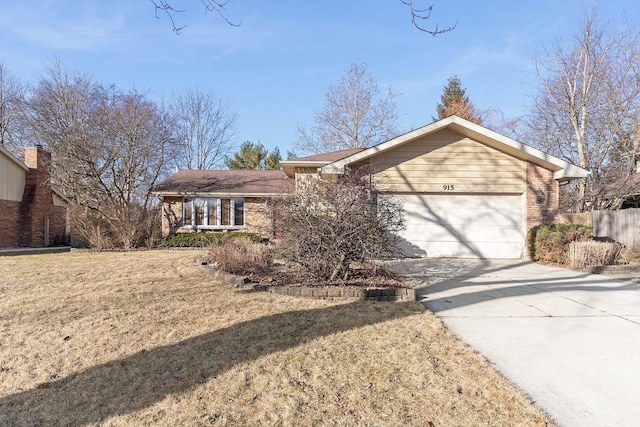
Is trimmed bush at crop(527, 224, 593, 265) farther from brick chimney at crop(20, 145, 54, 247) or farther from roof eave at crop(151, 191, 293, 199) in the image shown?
brick chimney at crop(20, 145, 54, 247)

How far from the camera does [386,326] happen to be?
14.7 ft

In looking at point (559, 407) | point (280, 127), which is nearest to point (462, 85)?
point (280, 127)

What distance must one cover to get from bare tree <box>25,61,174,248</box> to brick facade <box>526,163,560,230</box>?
1459 cm

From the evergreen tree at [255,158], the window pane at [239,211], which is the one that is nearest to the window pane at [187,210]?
the window pane at [239,211]

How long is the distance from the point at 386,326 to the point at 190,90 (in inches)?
1302

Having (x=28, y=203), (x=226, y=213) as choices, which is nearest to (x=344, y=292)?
(x=226, y=213)

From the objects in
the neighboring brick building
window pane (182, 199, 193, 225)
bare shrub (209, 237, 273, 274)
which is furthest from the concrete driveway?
the neighboring brick building

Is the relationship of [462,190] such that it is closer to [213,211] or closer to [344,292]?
[344,292]

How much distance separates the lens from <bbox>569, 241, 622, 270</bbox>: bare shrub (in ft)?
28.9

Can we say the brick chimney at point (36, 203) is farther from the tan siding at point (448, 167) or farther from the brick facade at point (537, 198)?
the brick facade at point (537, 198)

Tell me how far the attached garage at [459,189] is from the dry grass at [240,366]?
647 centimetres

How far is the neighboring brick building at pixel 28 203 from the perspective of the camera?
615 inches

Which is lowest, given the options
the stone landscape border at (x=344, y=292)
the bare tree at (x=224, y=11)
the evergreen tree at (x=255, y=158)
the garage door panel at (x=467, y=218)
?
the stone landscape border at (x=344, y=292)

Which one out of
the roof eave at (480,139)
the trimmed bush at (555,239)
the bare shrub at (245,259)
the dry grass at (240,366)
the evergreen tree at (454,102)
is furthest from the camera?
the evergreen tree at (454,102)
